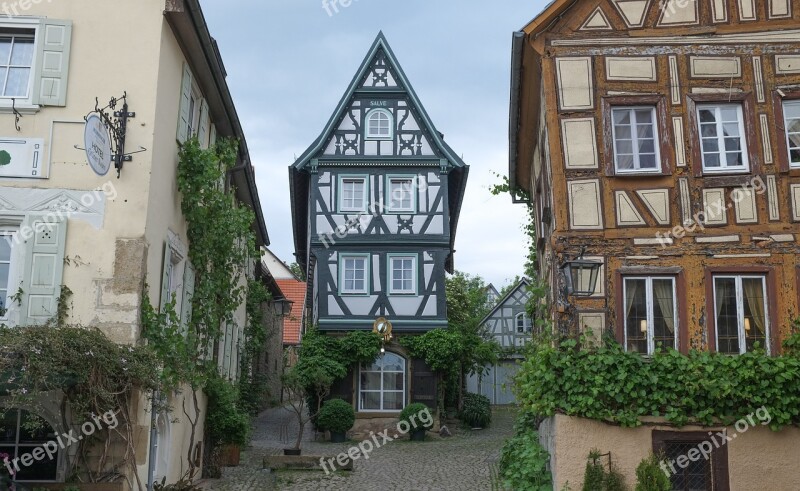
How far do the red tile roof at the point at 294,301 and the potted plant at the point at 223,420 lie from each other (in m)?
25.0

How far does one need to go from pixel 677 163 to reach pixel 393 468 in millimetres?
8958

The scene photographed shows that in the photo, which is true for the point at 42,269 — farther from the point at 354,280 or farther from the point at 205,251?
the point at 354,280

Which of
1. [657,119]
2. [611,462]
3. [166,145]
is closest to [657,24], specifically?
[657,119]

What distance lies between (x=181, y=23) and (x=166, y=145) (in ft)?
5.82

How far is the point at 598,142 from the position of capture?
12.8m

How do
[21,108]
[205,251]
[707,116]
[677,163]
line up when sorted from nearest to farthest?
[21,108], [677,163], [707,116], [205,251]

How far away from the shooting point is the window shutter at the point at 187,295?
45.7ft

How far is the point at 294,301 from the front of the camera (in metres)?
41.8

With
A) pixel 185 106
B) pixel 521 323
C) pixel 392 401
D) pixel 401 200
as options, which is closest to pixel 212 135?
pixel 185 106

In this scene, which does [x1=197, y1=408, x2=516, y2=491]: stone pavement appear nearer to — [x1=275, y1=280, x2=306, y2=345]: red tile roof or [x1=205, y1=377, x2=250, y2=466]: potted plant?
[x1=205, y1=377, x2=250, y2=466]: potted plant

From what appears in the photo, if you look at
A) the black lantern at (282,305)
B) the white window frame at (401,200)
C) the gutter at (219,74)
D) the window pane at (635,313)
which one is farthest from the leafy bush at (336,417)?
the window pane at (635,313)

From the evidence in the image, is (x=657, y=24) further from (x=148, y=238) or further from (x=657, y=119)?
(x=148, y=238)

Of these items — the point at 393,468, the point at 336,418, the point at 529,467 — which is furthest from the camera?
the point at 336,418

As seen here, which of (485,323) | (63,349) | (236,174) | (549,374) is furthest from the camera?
(485,323)
